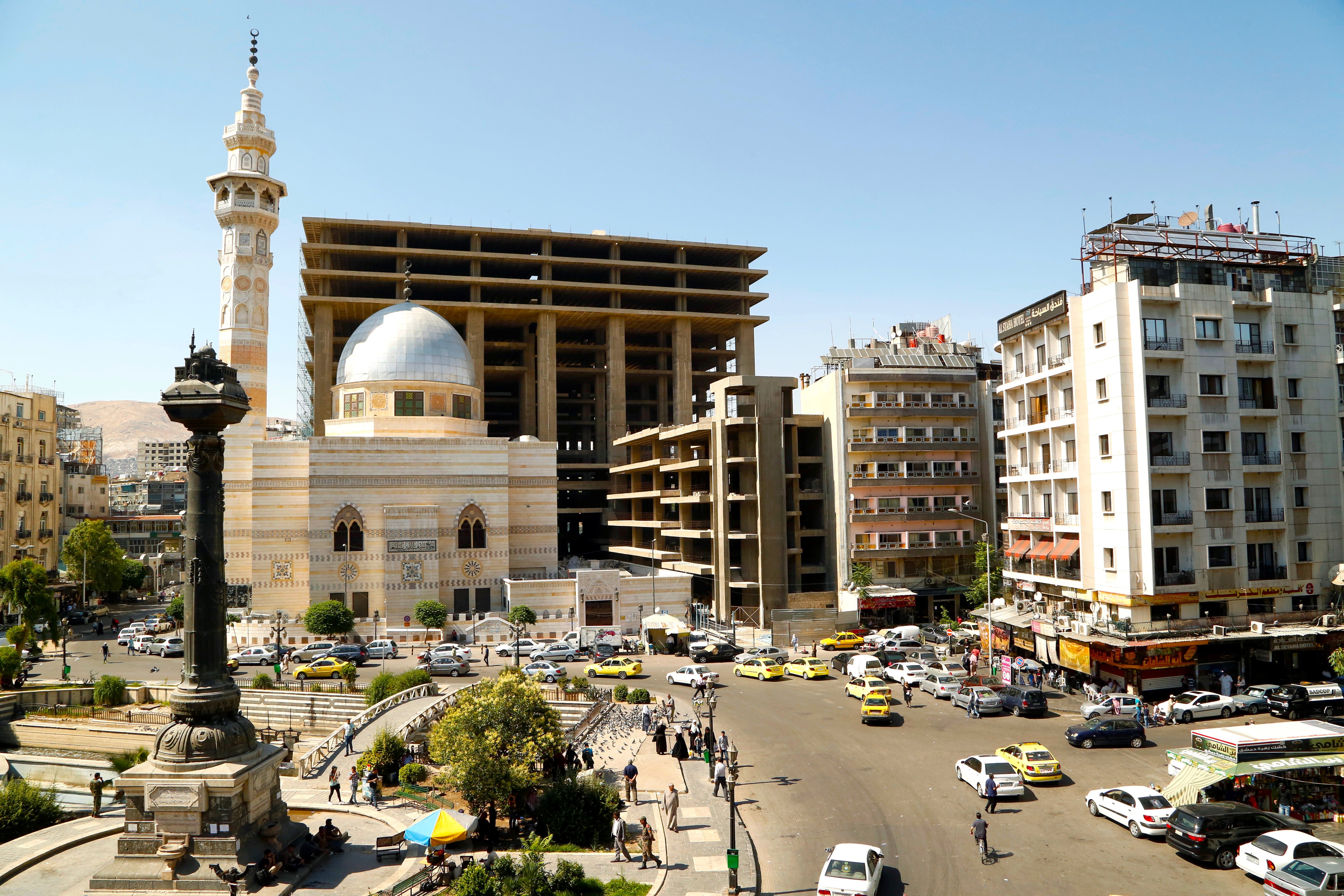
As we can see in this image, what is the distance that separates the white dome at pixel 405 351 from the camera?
204 feet

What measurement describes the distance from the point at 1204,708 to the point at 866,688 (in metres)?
13.1

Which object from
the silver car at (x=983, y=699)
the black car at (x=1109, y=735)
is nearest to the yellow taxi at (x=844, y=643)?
the silver car at (x=983, y=699)

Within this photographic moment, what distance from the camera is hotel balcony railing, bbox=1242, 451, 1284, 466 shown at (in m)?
39.7

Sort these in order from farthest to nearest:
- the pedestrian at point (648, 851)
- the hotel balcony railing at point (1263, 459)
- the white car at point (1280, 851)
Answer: the hotel balcony railing at point (1263, 459), the pedestrian at point (648, 851), the white car at point (1280, 851)

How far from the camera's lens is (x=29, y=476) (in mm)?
72312

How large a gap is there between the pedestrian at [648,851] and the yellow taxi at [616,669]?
21.8 metres

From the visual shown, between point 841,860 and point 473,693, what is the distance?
13347 millimetres

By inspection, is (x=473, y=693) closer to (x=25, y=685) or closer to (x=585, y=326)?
(x=25, y=685)

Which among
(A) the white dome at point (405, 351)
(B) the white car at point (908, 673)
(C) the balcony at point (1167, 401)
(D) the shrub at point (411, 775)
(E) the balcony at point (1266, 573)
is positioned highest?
(A) the white dome at point (405, 351)

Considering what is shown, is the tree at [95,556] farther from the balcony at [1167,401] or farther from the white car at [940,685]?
the balcony at [1167,401]

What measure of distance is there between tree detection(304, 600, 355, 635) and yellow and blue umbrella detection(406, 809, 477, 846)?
3130 cm

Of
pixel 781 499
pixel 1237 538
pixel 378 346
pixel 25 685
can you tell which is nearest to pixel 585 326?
pixel 378 346

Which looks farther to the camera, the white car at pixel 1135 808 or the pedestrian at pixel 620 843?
the white car at pixel 1135 808

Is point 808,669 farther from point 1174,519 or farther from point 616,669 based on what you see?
point 1174,519
